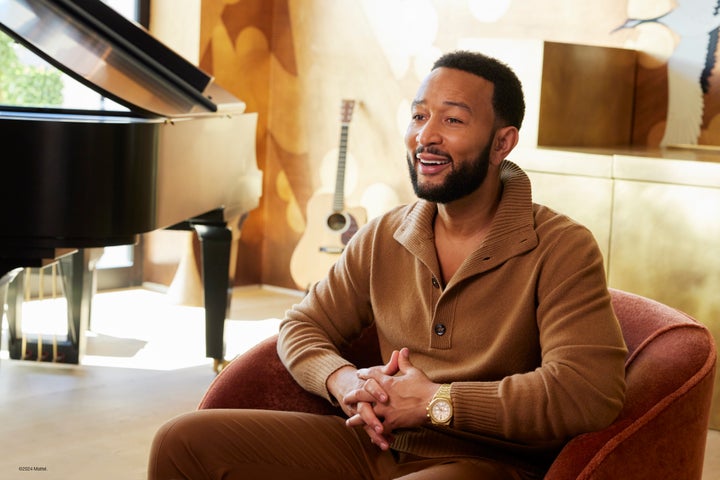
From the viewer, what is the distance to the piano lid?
10.4 ft

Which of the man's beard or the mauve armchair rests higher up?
the man's beard

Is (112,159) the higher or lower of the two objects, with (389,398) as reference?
higher

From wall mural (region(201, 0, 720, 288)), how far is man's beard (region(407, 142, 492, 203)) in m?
2.20

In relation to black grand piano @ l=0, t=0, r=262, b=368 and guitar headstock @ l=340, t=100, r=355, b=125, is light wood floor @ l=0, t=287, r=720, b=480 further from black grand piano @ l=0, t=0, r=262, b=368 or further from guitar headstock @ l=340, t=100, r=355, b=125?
guitar headstock @ l=340, t=100, r=355, b=125

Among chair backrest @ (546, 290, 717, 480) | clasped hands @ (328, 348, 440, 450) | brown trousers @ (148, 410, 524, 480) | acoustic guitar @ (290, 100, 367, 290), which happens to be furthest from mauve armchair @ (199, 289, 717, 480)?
acoustic guitar @ (290, 100, 367, 290)

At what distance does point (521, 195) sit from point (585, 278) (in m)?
0.27

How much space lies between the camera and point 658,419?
5.89 ft

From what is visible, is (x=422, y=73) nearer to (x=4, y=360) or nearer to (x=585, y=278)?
(x=4, y=360)

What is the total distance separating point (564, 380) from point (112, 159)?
163 cm

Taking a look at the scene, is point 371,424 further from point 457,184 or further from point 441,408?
point 457,184

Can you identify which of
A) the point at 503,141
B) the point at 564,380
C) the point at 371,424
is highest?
the point at 503,141

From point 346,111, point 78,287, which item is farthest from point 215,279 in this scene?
point 346,111

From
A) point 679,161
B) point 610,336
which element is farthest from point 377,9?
point 610,336

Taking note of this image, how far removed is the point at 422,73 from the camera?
16.8 ft
